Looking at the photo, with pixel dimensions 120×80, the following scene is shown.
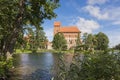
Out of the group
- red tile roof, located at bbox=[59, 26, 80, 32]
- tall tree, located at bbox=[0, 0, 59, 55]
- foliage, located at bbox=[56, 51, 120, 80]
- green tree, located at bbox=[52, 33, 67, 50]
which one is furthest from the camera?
red tile roof, located at bbox=[59, 26, 80, 32]

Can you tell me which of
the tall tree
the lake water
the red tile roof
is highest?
the red tile roof

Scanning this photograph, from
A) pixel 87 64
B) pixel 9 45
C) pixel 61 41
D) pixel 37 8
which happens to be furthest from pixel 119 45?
pixel 61 41

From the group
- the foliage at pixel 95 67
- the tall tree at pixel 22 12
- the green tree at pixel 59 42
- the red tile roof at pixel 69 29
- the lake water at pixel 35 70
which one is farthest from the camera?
the red tile roof at pixel 69 29

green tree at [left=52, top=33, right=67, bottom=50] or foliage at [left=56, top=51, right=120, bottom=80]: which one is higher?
green tree at [left=52, top=33, right=67, bottom=50]

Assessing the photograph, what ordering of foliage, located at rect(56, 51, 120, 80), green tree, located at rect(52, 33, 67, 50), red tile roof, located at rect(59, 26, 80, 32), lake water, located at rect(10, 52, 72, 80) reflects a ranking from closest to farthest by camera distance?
foliage, located at rect(56, 51, 120, 80) < lake water, located at rect(10, 52, 72, 80) < green tree, located at rect(52, 33, 67, 50) < red tile roof, located at rect(59, 26, 80, 32)

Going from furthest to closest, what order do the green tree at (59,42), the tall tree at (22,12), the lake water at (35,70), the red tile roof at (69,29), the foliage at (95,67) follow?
1. the red tile roof at (69,29)
2. the green tree at (59,42)
3. the lake water at (35,70)
4. the tall tree at (22,12)
5. the foliage at (95,67)

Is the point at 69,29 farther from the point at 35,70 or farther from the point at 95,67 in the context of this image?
the point at 95,67

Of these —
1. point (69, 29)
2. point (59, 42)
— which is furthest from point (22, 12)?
point (69, 29)

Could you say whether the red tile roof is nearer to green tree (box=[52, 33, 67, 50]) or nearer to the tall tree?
green tree (box=[52, 33, 67, 50])

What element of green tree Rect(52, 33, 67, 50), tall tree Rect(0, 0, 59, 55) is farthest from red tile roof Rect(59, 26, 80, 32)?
tall tree Rect(0, 0, 59, 55)

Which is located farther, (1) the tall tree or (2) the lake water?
(2) the lake water

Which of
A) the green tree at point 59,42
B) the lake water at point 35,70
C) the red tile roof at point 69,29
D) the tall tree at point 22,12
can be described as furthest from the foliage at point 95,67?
the red tile roof at point 69,29

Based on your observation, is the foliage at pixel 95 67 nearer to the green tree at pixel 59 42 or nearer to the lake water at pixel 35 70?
the lake water at pixel 35 70

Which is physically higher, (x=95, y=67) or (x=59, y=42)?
(x=59, y=42)
